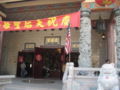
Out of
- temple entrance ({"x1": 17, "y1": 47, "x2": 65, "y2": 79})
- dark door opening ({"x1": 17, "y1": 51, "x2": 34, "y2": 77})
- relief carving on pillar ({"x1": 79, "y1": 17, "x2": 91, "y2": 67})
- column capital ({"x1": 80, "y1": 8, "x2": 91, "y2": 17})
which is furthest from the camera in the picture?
dark door opening ({"x1": 17, "y1": 51, "x2": 34, "y2": 77})

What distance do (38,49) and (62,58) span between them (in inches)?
71.2

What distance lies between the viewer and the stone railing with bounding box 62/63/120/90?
5.85m

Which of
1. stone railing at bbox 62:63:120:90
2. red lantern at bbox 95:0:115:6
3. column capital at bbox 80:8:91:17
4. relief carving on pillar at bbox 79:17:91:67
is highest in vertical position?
red lantern at bbox 95:0:115:6

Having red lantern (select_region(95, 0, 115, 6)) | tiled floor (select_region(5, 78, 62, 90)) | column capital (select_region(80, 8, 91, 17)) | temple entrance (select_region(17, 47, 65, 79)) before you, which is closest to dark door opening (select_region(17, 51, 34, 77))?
temple entrance (select_region(17, 47, 65, 79))

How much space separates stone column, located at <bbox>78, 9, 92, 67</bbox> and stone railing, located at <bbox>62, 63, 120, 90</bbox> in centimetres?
59

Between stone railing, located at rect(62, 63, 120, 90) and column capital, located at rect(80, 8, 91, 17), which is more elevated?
column capital, located at rect(80, 8, 91, 17)

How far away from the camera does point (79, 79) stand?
252 inches

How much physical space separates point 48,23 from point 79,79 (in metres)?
3.22

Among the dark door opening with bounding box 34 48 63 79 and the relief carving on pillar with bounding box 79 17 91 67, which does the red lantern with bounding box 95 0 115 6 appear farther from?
the dark door opening with bounding box 34 48 63 79

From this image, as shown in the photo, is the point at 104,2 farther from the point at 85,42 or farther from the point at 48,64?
the point at 48,64

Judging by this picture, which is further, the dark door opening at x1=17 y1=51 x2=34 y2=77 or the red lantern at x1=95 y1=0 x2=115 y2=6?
the dark door opening at x1=17 y1=51 x2=34 y2=77

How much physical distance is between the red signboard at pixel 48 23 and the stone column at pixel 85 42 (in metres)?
0.27

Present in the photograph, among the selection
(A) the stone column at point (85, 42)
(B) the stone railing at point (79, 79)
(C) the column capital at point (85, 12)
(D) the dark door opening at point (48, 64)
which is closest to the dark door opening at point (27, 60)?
(D) the dark door opening at point (48, 64)

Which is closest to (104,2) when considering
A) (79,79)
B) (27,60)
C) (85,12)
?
(85,12)
